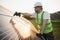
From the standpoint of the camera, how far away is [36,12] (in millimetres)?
2127

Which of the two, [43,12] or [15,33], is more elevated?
[43,12]

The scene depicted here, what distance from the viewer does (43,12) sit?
2.10 metres

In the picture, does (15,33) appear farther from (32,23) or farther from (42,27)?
(42,27)

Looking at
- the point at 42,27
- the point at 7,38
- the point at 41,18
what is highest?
the point at 41,18

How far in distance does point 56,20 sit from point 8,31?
0.80 m

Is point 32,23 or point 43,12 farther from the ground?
point 43,12

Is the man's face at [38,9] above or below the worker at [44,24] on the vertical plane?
above

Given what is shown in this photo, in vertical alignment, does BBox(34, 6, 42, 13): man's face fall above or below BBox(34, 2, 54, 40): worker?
above

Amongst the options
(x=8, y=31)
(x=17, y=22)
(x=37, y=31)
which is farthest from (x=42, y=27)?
(x=8, y=31)

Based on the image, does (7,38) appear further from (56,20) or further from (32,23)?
(56,20)

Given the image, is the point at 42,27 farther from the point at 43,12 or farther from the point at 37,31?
the point at 43,12

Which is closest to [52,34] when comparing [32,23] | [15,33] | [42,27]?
[42,27]

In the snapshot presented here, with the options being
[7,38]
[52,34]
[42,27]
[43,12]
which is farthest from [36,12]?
[7,38]

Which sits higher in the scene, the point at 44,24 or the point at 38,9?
the point at 38,9
